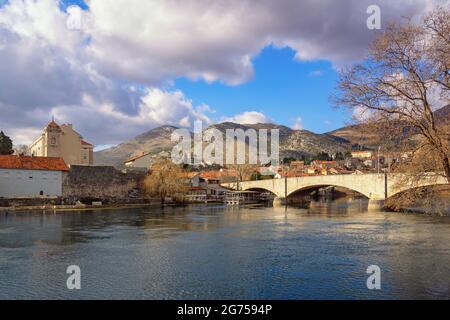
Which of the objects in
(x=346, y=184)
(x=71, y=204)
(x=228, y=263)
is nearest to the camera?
(x=228, y=263)

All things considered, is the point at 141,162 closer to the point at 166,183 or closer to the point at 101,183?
the point at 101,183

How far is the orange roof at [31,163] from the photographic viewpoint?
164 feet

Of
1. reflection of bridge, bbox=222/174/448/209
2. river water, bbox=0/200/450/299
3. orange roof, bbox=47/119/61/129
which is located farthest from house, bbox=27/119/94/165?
river water, bbox=0/200/450/299

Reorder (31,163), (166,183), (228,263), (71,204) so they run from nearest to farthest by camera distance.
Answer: (228,263)
(71,204)
(31,163)
(166,183)

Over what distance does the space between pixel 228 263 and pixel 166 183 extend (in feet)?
146

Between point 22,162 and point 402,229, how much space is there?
4303 cm

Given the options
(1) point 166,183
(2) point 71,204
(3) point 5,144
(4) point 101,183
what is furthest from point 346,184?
(3) point 5,144

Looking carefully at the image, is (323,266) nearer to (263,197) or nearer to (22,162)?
(22,162)

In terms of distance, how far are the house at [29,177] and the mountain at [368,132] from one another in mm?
47463

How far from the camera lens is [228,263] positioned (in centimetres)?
1496

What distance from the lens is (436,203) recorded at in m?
11.0
